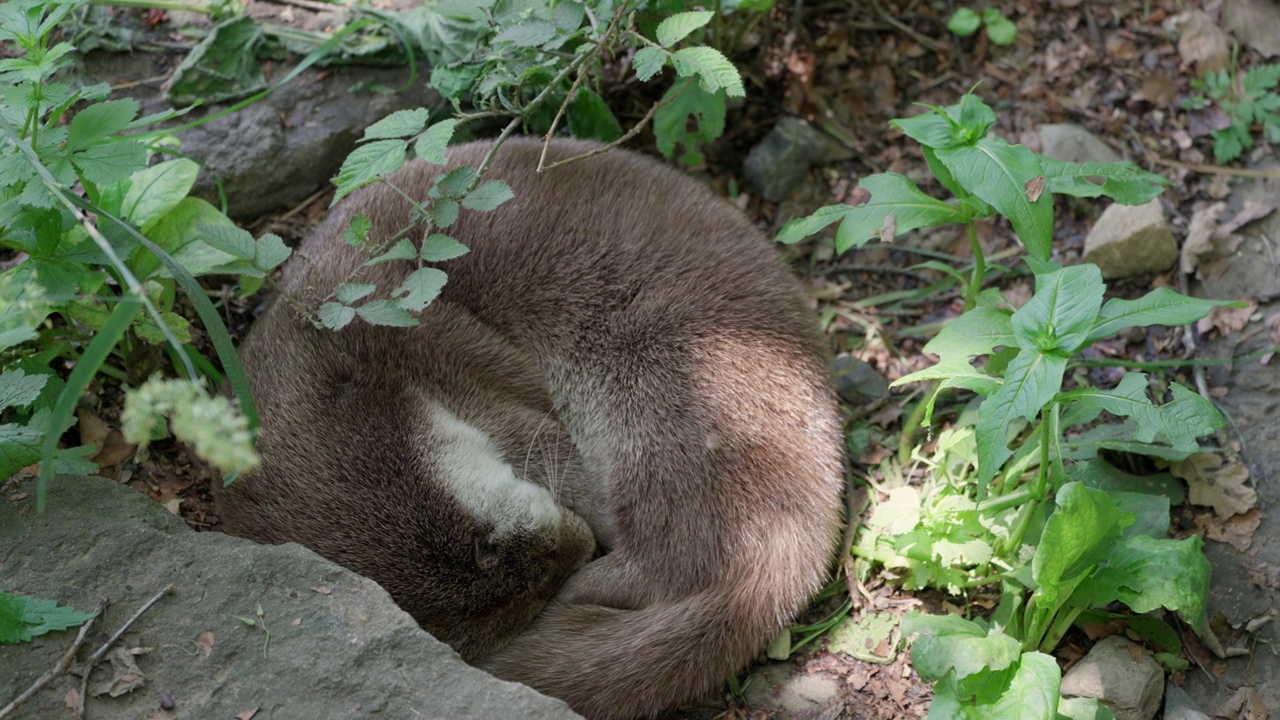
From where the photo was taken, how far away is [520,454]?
3221mm

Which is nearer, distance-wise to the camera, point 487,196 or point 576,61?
point 487,196

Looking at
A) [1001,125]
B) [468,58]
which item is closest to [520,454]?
[468,58]

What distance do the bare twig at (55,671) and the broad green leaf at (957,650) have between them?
6.11ft

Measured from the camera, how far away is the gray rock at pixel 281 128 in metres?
3.62

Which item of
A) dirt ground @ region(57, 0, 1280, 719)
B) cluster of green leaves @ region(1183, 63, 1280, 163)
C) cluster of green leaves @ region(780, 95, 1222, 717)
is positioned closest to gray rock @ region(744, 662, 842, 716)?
dirt ground @ region(57, 0, 1280, 719)

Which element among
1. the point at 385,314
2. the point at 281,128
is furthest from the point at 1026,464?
the point at 281,128

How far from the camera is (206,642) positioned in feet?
7.50

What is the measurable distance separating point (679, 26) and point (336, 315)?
113 cm

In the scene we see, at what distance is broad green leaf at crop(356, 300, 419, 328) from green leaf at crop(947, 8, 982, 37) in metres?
2.74

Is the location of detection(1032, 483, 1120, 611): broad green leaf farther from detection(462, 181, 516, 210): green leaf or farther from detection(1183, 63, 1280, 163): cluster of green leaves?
detection(1183, 63, 1280, 163): cluster of green leaves

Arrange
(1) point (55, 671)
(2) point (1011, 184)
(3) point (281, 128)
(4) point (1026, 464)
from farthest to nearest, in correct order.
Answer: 1. (3) point (281, 128)
2. (4) point (1026, 464)
3. (2) point (1011, 184)
4. (1) point (55, 671)

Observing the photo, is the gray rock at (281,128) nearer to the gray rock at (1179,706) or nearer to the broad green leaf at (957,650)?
the broad green leaf at (957,650)

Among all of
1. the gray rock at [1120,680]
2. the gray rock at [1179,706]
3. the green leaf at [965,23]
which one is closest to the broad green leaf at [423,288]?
the gray rock at [1120,680]

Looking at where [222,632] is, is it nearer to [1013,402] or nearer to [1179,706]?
[1013,402]
